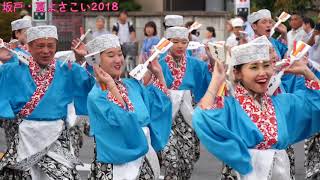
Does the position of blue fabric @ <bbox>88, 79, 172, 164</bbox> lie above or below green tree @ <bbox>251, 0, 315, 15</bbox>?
below

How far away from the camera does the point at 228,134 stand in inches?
227

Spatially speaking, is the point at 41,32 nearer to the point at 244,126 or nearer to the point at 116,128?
the point at 116,128

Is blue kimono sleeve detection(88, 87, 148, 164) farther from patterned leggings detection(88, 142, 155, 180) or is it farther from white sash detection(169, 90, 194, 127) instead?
white sash detection(169, 90, 194, 127)

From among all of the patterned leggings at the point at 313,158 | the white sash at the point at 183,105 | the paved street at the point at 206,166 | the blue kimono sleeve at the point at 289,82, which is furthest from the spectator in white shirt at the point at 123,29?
the blue kimono sleeve at the point at 289,82

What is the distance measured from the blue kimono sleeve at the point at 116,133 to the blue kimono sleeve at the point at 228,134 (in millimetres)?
954

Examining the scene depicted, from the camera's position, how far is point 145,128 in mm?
6996

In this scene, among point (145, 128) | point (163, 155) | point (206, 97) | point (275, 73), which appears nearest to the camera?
point (206, 97)

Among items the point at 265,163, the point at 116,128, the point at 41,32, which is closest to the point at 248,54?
the point at 265,163

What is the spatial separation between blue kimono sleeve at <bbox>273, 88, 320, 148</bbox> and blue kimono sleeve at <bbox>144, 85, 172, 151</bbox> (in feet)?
4.02

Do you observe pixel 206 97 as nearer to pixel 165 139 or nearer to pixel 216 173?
pixel 165 139

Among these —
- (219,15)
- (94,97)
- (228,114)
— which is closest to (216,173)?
(94,97)

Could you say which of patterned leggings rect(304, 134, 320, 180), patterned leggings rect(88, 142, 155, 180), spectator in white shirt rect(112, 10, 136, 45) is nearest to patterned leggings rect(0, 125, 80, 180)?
patterned leggings rect(88, 142, 155, 180)

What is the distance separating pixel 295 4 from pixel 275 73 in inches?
458

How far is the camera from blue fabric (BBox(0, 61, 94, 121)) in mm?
7797
